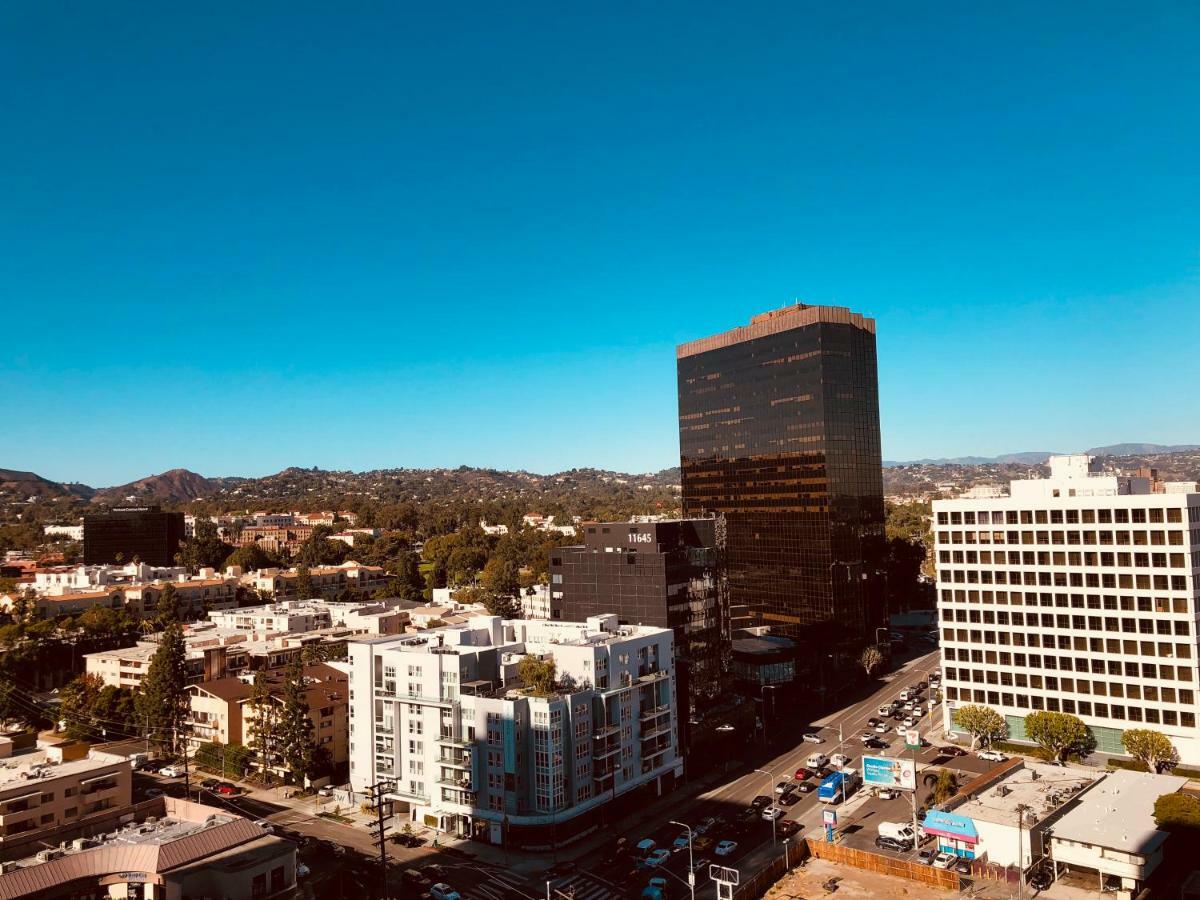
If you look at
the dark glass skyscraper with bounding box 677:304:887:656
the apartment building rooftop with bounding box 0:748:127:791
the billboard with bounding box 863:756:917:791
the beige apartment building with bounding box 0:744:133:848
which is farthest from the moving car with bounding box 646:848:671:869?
the dark glass skyscraper with bounding box 677:304:887:656

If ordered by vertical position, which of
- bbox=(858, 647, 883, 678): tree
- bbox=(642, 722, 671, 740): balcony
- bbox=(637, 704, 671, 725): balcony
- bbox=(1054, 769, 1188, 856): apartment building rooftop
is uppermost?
bbox=(637, 704, 671, 725): balcony

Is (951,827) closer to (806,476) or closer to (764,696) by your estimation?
(764,696)

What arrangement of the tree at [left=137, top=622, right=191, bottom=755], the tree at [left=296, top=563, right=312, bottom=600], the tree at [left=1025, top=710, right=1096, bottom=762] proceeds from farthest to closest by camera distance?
the tree at [left=296, top=563, right=312, bottom=600]
the tree at [left=137, top=622, right=191, bottom=755]
the tree at [left=1025, top=710, right=1096, bottom=762]

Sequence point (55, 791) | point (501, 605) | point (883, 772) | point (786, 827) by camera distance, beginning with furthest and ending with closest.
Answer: point (501, 605), point (883, 772), point (786, 827), point (55, 791)

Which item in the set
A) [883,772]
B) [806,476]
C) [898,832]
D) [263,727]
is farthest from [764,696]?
[263,727]

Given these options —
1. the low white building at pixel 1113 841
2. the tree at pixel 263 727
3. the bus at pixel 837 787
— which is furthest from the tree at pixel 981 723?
the tree at pixel 263 727

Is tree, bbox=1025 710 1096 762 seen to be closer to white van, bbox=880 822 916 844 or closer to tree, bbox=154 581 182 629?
white van, bbox=880 822 916 844

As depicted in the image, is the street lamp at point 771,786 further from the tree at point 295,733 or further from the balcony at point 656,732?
the tree at point 295,733
